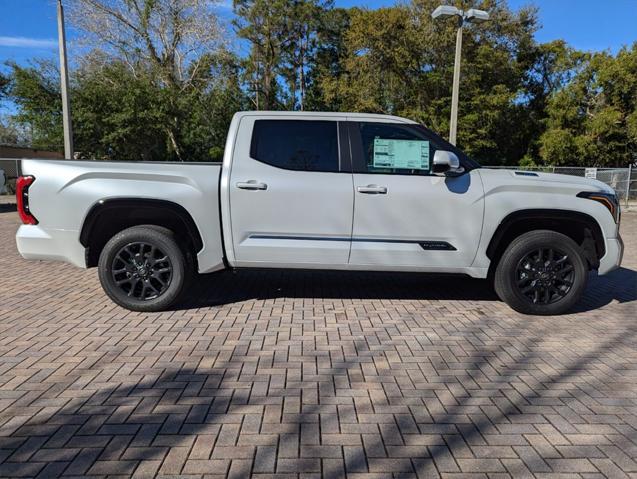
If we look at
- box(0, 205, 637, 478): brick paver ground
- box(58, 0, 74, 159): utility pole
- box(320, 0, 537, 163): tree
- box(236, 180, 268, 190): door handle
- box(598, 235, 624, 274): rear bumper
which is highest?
box(320, 0, 537, 163): tree

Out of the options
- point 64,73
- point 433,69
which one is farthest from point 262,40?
point 64,73

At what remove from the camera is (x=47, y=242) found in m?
4.63

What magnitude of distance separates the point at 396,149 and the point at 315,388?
103 inches

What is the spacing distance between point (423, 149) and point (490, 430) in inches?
113

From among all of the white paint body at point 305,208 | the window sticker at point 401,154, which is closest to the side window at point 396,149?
the window sticker at point 401,154

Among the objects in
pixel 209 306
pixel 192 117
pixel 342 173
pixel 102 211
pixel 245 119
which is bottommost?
pixel 209 306

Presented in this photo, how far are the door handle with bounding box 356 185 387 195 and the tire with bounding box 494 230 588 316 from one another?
144 centimetres

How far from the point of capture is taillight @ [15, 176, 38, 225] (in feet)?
14.9

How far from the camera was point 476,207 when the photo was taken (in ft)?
15.4

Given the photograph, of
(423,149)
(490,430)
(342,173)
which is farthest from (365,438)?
(423,149)

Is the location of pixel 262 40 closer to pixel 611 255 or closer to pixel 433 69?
pixel 433 69

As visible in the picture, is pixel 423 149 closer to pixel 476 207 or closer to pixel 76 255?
pixel 476 207

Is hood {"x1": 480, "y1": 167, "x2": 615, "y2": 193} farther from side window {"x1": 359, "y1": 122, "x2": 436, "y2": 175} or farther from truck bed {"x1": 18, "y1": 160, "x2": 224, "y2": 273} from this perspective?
truck bed {"x1": 18, "y1": 160, "x2": 224, "y2": 273}

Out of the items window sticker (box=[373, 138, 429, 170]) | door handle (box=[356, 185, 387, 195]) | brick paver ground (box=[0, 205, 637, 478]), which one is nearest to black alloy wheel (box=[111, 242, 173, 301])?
brick paver ground (box=[0, 205, 637, 478])
